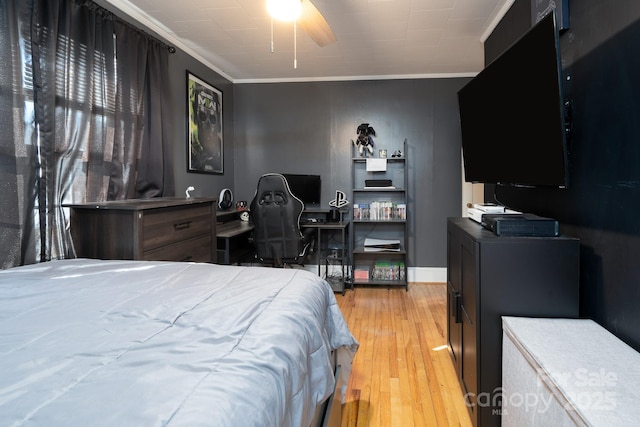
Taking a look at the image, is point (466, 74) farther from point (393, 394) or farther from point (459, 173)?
point (393, 394)

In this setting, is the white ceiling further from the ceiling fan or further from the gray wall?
the ceiling fan

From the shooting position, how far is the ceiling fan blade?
216cm

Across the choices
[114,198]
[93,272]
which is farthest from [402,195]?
[93,272]

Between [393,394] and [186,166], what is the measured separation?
2.70 m

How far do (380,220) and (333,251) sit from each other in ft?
2.44

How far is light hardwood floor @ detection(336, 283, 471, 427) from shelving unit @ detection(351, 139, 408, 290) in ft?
1.72

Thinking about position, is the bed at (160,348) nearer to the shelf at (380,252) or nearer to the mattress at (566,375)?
the mattress at (566,375)

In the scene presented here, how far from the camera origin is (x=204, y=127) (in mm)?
3902

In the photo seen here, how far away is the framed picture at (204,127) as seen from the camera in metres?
3.63

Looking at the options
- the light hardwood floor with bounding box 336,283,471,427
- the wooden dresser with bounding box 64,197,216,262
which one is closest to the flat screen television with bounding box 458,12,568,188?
the light hardwood floor with bounding box 336,283,471,427

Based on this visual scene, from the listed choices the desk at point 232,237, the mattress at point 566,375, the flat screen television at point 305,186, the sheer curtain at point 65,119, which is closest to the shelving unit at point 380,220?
the flat screen television at point 305,186

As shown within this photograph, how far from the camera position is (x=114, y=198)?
2.49 meters

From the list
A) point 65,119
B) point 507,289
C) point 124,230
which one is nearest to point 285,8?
point 65,119

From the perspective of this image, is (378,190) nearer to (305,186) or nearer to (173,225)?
(305,186)
